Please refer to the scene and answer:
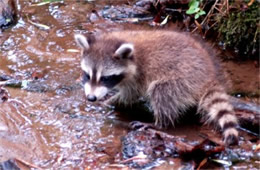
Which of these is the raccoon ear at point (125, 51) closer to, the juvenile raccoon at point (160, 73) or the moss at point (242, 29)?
the juvenile raccoon at point (160, 73)

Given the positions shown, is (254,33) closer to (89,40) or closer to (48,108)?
(89,40)

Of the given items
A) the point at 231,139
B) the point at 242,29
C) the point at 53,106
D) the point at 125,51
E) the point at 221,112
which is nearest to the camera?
the point at 231,139

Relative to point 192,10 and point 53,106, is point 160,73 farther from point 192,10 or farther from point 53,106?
point 192,10

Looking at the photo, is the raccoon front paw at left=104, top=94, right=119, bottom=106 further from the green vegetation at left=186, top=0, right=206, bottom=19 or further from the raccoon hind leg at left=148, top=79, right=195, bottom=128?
the green vegetation at left=186, top=0, right=206, bottom=19

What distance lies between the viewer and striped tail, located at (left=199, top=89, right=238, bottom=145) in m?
3.87

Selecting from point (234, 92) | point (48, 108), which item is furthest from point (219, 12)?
point (48, 108)

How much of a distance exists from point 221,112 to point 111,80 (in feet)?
3.28

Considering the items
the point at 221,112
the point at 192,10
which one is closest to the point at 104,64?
the point at 221,112

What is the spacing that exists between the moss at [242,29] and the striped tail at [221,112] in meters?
1.23

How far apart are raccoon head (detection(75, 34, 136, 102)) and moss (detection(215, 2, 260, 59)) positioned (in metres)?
1.50

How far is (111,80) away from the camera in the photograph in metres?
4.25

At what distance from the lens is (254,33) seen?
514cm

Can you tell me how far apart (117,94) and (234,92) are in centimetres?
111

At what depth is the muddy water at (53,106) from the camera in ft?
12.7
